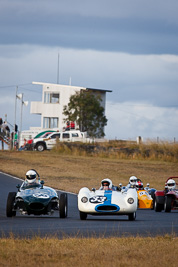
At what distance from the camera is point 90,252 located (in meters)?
9.99

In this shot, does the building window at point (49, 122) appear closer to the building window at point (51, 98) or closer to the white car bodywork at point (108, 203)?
the building window at point (51, 98)

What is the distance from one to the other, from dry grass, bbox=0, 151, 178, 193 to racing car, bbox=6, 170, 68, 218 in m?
16.3

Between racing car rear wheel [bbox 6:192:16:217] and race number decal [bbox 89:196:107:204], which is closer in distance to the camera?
race number decal [bbox 89:196:107:204]

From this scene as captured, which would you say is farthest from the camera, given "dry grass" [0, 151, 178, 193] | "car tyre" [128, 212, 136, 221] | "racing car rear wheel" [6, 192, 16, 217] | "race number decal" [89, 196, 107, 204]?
"dry grass" [0, 151, 178, 193]

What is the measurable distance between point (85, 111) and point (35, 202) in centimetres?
5803

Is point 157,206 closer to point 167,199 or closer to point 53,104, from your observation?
point 167,199

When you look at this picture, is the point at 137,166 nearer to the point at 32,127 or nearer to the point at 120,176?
the point at 120,176

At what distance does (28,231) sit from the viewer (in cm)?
1342

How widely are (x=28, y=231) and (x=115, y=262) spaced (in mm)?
4715

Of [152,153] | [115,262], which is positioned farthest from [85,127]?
[115,262]

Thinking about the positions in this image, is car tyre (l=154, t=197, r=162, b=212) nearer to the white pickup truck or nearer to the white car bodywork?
the white car bodywork

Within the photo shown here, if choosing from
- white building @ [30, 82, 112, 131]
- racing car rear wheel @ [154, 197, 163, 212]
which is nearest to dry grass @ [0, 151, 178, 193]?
racing car rear wheel @ [154, 197, 163, 212]

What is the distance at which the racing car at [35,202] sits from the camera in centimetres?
1780

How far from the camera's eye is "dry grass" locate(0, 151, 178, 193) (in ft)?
131
